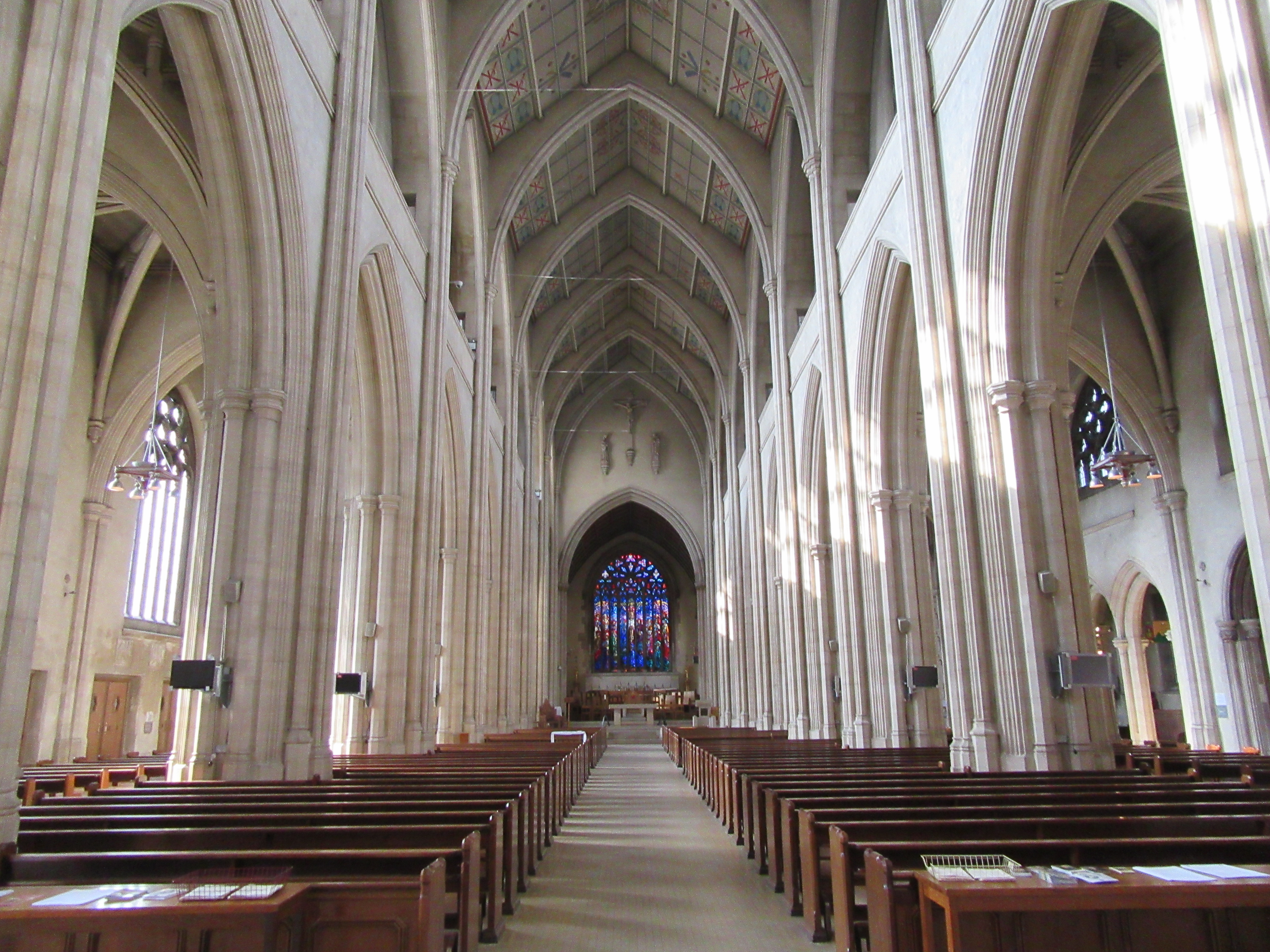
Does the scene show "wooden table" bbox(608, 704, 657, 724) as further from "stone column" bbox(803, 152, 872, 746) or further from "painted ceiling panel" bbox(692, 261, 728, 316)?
"stone column" bbox(803, 152, 872, 746)

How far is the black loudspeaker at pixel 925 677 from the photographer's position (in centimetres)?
1206

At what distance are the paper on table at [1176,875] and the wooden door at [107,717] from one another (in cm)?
1821

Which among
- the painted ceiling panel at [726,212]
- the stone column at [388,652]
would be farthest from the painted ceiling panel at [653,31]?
the stone column at [388,652]

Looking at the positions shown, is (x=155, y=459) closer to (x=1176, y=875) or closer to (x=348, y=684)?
(x=348, y=684)

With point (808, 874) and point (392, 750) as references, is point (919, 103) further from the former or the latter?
point (392, 750)

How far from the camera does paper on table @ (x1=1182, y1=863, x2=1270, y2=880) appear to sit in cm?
313

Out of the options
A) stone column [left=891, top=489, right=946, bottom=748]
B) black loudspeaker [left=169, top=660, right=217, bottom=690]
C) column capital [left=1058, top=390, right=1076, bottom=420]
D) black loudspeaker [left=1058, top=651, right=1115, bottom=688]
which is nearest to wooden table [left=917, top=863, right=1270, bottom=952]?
black loudspeaker [left=1058, top=651, right=1115, bottom=688]

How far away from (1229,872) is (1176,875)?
26cm

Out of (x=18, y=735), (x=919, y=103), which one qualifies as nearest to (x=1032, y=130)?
(x=919, y=103)

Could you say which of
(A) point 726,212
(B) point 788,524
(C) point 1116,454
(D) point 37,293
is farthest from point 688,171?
(D) point 37,293

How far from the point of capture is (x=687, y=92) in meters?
20.7

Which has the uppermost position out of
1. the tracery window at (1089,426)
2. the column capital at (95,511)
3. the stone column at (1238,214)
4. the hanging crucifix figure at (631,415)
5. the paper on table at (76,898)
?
the hanging crucifix figure at (631,415)

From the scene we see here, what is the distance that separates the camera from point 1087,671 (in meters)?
8.19

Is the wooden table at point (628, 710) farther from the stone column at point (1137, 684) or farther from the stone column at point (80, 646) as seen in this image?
the stone column at point (80, 646)
